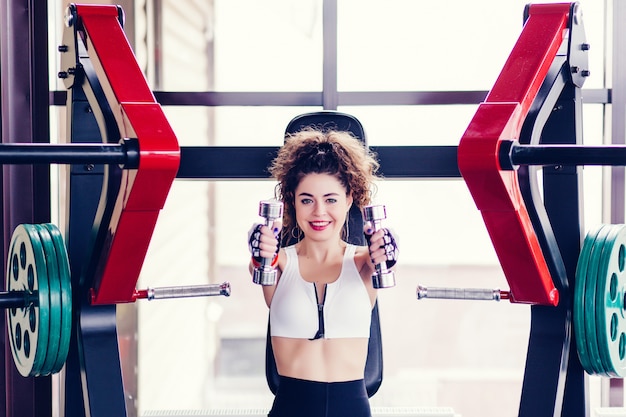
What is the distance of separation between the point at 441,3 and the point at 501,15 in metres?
0.26

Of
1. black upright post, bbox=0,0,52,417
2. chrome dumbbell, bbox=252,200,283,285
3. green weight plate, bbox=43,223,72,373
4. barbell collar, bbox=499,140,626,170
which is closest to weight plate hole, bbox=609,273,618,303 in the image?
barbell collar, bbox=499,140,626,170

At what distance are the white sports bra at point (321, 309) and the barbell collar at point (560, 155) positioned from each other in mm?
548

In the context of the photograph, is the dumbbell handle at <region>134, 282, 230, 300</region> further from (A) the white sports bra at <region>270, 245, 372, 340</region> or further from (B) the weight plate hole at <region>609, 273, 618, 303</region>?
(B) the weight plate hole at <region>609, 273, 618, 303</region>

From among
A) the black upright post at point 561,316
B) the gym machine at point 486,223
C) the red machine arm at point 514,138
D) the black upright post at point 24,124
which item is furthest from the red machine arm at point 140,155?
the black upright post at point 24,124

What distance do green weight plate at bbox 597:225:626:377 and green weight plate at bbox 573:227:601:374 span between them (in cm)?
3

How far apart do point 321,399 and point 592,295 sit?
68 centimetres

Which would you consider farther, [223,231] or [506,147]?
[223,231]

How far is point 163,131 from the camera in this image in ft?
4.47

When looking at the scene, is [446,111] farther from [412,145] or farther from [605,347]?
[605,347]

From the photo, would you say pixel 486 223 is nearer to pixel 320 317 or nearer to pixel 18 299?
pixel 320 317

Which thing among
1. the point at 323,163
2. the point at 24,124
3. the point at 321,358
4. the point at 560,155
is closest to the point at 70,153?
the point at 323,163

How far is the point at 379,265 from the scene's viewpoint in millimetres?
1543

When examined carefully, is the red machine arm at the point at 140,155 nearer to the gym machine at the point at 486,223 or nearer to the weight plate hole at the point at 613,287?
the gym machine at the point at 486,223

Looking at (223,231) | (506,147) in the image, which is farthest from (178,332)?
(506,147)
